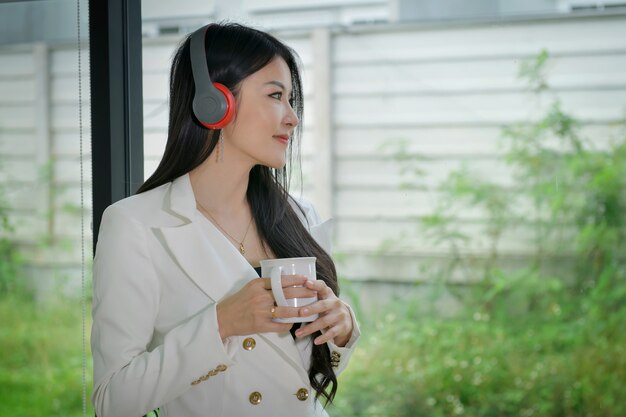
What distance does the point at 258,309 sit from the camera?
3.67 ft

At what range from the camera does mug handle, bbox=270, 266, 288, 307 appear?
1086 millimetres

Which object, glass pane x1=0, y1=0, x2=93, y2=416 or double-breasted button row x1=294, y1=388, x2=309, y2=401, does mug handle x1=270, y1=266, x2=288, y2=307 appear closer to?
double-breasted button row x1=294, y1=388, x2=309, y2=401

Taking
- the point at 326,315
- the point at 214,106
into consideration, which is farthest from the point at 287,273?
the point at 214,106

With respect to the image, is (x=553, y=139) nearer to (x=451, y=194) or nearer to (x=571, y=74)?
(x=571, y=74)

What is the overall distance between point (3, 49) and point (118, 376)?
830 mm

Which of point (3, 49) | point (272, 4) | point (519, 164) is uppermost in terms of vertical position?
point (272, 4)

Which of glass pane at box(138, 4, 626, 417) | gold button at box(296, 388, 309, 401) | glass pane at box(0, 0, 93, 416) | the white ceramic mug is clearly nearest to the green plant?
glass pane at box(138, 4, 626, 417)

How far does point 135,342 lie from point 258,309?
227mm

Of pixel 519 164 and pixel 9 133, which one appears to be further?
pixel 519 164

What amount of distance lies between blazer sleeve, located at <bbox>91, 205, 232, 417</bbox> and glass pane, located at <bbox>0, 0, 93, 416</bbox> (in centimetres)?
36

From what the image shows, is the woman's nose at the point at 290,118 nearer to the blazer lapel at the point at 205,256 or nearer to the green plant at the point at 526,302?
the blazer lapel at the point at 205,256

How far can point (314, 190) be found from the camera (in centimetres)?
331

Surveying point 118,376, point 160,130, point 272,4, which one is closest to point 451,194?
point 272,4

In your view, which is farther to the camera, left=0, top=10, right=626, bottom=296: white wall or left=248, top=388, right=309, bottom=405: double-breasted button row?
left=0, top=10, right=626, bottom=296: white wall
